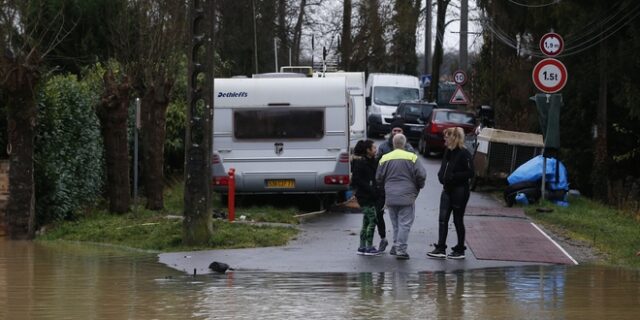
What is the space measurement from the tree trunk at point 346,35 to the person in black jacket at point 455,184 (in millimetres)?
43947

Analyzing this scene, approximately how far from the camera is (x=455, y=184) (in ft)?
46.2

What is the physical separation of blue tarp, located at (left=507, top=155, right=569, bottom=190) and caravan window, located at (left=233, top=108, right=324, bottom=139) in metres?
4.23

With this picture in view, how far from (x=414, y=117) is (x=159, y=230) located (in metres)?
24.2

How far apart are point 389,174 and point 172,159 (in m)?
15.1

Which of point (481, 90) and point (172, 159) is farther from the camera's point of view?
point (481, 90)

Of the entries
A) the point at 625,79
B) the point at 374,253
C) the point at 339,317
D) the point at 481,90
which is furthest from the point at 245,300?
the point at 481,90

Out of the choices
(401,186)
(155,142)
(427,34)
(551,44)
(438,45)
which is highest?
(427,34)

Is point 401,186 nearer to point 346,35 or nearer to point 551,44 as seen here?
point 551,44

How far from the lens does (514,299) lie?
35.1 feet

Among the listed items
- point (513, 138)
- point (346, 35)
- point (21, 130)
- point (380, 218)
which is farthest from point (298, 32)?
point (380, 218)

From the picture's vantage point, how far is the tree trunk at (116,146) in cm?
1919

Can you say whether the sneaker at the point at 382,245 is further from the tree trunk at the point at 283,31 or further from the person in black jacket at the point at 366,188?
the tree trunk at the point at 283,31

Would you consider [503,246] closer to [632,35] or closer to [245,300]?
[245,300]

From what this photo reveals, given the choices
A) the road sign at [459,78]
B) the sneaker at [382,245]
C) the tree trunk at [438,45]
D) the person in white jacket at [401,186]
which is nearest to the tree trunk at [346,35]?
the tree trunk at [438,45]
